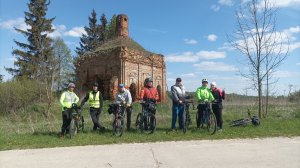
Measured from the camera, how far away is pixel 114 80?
30391 millimetres

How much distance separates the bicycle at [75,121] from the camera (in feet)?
35.8

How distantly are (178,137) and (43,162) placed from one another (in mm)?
4472

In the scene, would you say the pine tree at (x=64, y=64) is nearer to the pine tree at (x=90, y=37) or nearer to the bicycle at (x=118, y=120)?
the pine tree at (x=90, y=37)

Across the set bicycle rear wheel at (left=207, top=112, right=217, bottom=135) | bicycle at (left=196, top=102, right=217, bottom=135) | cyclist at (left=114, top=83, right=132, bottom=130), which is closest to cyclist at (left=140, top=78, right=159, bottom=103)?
cyclist at (left=114, top=83, right=132, bottom=130)

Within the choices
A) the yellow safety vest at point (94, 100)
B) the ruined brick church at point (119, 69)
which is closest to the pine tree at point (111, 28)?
the ruined brick church at point (119, 69)

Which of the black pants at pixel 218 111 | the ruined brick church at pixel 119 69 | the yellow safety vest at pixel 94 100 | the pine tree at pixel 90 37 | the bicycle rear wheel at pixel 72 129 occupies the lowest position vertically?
the bicycle rear wheel at pixel 72 129

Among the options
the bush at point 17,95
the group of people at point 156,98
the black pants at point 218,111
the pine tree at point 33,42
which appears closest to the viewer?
the group of people at point 156,98

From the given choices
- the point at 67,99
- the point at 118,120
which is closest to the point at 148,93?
the point at 118,120

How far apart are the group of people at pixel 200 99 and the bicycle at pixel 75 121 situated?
3.32m

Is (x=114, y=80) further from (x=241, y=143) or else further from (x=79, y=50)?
(x=79, y=50)

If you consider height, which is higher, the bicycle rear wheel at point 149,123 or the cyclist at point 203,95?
the cyclist at point 203,95

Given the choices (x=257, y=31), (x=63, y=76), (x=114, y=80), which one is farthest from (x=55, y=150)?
(x=63, y=76)

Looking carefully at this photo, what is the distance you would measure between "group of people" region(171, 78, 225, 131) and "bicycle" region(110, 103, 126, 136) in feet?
6.31

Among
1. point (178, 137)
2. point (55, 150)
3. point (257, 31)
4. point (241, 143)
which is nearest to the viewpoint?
point (55, 150)
